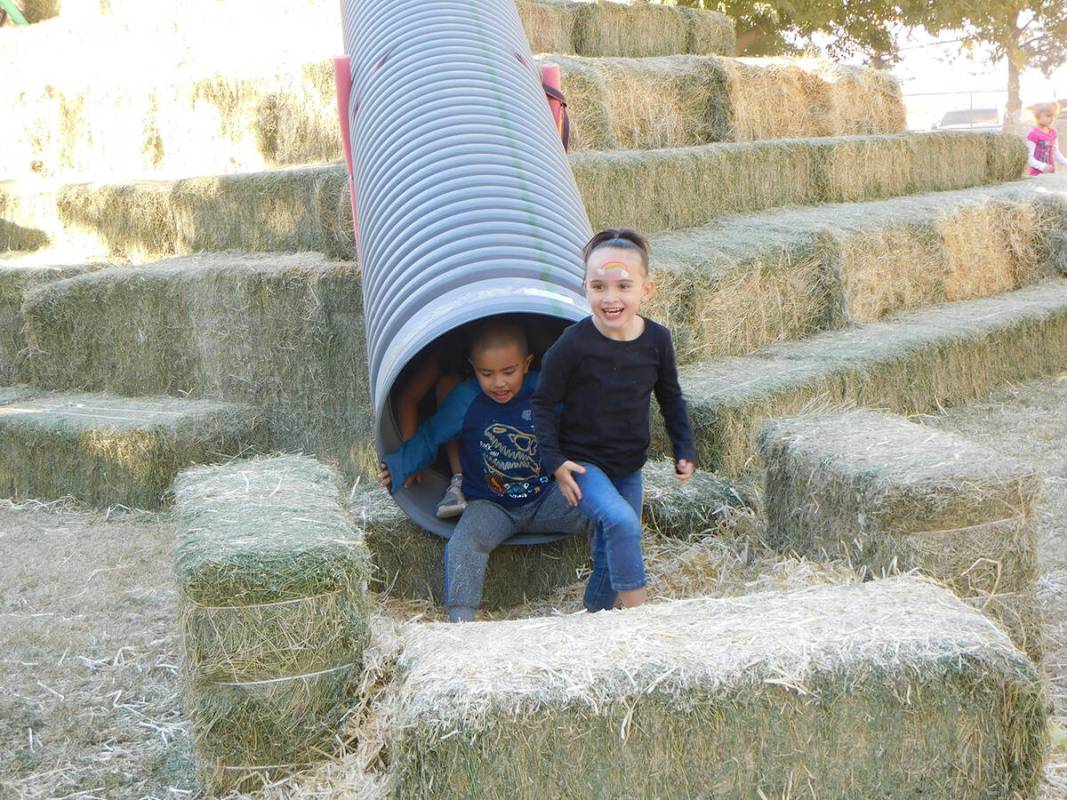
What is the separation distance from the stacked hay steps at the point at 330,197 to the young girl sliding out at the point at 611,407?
3035 mm

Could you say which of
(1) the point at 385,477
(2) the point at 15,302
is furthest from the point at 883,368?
(2) the point at 15,302

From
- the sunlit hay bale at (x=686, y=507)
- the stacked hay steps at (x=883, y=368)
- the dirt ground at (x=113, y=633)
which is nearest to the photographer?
the dirt ground at (x=113, y=633)

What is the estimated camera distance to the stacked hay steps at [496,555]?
15.0 ft

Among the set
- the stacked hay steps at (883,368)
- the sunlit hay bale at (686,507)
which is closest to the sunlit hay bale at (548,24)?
the stacked hay steps at (883,368)

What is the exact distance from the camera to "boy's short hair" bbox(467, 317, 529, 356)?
4203 mm

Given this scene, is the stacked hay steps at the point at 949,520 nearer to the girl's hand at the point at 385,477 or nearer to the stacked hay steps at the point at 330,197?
the girl's hand at the point at 385,477

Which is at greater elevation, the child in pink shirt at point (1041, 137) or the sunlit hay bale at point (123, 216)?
the child in pink shirt at point (1041, 137)

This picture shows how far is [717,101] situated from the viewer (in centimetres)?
977

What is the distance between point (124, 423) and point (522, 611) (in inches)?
111

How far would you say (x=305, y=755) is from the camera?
3.26m

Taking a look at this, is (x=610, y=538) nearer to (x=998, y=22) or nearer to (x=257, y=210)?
(x=257, y=210)

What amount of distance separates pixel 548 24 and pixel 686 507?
6.95 meters

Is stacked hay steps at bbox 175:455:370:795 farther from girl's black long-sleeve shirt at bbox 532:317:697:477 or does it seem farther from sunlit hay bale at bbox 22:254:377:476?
sunlit hay bale at bbox 22:254:377:476

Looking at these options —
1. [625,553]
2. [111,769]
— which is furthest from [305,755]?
[625,553]
